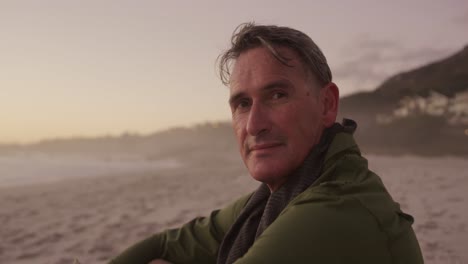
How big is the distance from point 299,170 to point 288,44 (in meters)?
0.58

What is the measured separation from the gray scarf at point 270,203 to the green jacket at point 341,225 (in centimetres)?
7

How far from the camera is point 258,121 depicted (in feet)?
5.32

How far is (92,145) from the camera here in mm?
73188

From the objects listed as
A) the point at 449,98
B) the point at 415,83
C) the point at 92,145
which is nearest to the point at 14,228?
the point at 449,98

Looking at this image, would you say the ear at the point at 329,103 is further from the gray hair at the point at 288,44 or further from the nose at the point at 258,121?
the nose at the point at 258,121

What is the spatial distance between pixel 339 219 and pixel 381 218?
176 mm

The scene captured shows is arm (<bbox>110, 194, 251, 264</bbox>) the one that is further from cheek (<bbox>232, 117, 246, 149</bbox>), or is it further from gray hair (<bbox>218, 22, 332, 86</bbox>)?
gray hair (<bbox>218, 22, 332, 86</bbox>)

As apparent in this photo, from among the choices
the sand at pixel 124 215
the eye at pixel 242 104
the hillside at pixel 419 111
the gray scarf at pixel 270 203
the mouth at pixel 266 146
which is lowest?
the hillside at pixel 419 111

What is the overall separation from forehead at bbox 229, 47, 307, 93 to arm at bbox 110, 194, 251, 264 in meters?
0.86

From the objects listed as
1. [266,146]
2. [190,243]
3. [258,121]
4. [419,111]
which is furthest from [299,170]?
[419,111]

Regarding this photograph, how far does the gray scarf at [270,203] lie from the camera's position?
1.51 meters

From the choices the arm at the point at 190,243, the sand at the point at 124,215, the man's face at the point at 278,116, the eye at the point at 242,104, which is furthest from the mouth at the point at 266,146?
the sand at the point at 124,215

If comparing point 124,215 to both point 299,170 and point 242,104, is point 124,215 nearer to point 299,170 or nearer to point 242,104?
point 242,104

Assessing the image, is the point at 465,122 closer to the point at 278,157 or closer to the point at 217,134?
the point at 278,157
